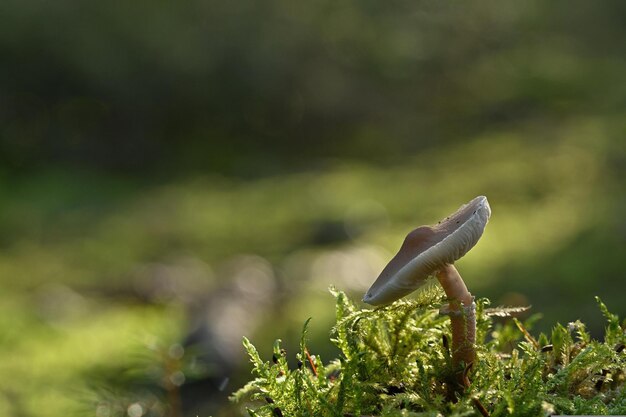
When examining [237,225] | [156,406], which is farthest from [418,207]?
[156,406]

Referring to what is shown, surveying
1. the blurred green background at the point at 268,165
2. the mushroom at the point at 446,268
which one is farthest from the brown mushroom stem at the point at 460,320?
the blurred green background at the point at 268,165

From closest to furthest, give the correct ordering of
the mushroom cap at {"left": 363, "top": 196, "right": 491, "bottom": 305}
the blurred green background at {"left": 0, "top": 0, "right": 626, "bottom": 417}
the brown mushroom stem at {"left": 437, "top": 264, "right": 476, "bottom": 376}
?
the mushroom cap at {"left": 363, "top": 196, "right": 491, "bottom": 305} < the brown mushroom stem at {"left": 437, "top": 264, "right": 476, "bottom": 376} < the blurred green background at {"left": 0, "top": 0, "right": 626, "bottom": 417}

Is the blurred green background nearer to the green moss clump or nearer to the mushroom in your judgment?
the green moss clump

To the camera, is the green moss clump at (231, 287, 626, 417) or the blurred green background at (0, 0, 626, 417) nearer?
the green moss clump at (231, 287, 626, 417)

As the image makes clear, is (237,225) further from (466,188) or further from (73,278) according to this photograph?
(466,188)

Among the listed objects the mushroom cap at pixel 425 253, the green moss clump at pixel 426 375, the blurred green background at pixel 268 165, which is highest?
the blurred green background at pixel 268 165

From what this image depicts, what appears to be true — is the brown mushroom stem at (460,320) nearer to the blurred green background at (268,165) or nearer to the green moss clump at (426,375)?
the green moss clump at (426,375)

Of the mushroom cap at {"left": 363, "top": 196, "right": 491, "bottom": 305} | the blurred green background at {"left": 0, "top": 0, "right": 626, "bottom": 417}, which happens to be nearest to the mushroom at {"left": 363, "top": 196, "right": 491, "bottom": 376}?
the mushroom cap at {"left": 363, "top": 196, "right": 491, "bottom": 305}
